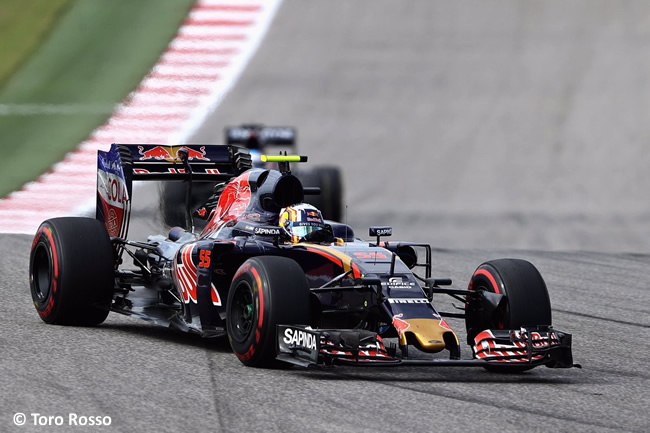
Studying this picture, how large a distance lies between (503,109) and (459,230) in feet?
15.4

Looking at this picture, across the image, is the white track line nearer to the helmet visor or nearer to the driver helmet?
the driver helmet

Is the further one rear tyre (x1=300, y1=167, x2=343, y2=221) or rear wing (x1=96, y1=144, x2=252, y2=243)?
rear tyre (x1=300, y1=167, x2=343, y2=221)

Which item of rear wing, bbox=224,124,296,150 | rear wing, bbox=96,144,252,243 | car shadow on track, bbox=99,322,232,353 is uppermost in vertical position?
rear wing, bbox=224,124,296,150

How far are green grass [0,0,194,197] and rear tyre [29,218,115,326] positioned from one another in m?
9.44

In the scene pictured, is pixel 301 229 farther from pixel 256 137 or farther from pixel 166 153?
pixel 256 137

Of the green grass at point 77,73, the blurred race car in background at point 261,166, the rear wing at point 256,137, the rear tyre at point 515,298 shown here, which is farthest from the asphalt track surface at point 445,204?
the green grass at point 77,73

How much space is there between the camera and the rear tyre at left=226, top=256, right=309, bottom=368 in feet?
27.5

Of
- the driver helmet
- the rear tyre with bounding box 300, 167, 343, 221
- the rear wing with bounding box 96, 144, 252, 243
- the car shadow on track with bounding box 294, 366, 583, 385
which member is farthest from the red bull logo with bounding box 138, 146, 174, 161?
the rear tyre with bounding box 300, 167, 343, 221

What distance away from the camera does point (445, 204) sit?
1916 cm

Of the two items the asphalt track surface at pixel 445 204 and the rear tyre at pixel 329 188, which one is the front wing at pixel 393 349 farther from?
the rear tyre at pixel 329 188

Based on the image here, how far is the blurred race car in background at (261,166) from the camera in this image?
39.2 ft

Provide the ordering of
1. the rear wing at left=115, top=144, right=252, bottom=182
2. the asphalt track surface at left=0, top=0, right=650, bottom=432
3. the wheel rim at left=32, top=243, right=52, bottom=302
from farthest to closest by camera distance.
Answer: the rear wing at left=115, top=144, right=252, bottom=182 → the wheel rim at left=32, top=243, right=52, bottom=302 → the asphalt track surface at left=0, top=0, right=650, bottom=432

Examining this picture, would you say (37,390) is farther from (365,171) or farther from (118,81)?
(118,81)

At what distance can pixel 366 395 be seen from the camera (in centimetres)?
780
